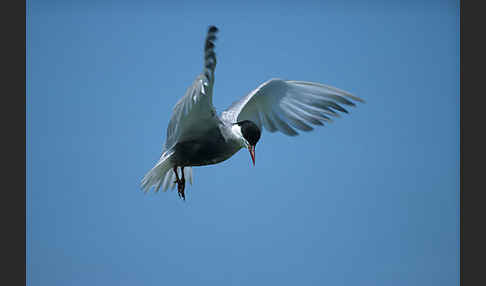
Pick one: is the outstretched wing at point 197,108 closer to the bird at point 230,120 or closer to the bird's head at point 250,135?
the bird at point 230,120

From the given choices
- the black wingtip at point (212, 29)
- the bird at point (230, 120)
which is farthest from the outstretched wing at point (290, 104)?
the black wingtip at point (212, 29)

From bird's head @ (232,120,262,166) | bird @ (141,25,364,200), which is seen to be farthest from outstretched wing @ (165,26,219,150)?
bird's head @ (232,120,262,166)

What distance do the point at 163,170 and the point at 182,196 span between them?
0.15 metres

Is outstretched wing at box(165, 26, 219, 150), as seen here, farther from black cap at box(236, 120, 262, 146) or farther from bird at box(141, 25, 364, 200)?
black cap at box(236, 120, 262, 146)

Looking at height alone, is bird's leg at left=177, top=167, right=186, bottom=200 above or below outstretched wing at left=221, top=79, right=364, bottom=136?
below

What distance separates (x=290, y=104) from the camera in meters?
2.20

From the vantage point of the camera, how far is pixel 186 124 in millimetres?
1826

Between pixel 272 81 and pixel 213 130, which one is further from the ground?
pixel 272 81

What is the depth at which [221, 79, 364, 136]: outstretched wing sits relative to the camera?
2.09m

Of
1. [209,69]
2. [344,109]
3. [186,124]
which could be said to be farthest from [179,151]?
[344,109]

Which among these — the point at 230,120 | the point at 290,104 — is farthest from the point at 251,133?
the point at 290,104

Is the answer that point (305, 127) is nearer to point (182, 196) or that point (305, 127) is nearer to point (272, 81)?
point (272, 81)

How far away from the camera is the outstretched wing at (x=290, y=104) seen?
2094mm

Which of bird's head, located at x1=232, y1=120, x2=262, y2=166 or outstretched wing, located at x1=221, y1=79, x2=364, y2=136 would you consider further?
outstretched wing, located at x1=221, y1=79, x2=364, y2=136
